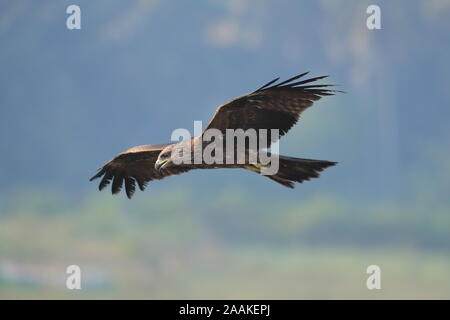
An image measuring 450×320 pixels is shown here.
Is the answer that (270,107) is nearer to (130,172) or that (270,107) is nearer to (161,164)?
(161,164)

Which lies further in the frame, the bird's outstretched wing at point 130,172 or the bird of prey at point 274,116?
the bird's outstretched wing at point 130,172

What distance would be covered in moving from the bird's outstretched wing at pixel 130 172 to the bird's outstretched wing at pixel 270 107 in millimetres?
2204

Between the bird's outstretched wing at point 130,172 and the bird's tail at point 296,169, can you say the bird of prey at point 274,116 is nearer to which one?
the bird's tail at point 296,169

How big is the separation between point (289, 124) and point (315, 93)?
0.61 metres

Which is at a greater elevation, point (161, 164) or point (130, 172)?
point (130, 172)

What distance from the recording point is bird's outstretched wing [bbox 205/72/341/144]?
955 cm

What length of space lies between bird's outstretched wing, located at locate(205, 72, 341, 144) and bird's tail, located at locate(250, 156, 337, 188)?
0.43m

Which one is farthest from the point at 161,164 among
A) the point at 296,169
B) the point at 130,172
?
the point at 296,169

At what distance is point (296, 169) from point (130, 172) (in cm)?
351

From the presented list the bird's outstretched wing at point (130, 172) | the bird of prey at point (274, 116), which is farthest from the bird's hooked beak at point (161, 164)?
the bird's outstretched wing at point (130, 172)

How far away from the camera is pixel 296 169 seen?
10.1m

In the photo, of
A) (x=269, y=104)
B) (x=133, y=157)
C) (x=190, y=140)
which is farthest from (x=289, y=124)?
(x=133, y=157)

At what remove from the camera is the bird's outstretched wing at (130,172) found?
1197cm

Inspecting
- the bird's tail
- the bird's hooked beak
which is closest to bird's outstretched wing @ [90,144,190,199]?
the bird's hooked beak
